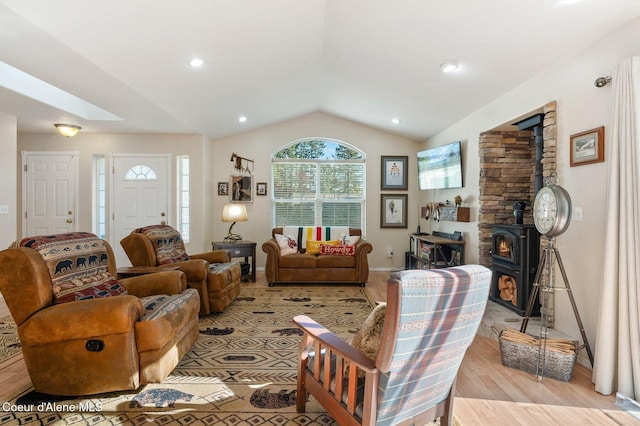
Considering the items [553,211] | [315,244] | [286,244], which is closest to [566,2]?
[553,211]

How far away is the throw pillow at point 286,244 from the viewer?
5.41m

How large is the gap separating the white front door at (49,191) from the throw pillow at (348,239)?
14.0ft

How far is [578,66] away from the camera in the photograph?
274 cm

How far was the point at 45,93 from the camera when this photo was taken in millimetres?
4035

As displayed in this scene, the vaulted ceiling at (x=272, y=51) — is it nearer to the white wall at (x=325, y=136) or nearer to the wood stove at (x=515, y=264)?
the white wall at (x=325, y=136)

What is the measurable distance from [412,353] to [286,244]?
419cm

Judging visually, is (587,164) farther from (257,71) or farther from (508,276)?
(257,71)

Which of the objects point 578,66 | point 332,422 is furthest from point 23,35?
point 578,66

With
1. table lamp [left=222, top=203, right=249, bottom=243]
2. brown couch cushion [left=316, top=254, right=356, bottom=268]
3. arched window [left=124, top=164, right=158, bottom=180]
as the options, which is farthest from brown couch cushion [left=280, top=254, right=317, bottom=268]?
arched window [left=124, top=164, right=158, bottom=180]

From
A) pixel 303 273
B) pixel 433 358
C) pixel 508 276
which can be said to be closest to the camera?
pixel 433 358

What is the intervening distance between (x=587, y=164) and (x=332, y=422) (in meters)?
2.56

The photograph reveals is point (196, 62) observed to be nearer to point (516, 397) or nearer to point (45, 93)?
point (45, 93)

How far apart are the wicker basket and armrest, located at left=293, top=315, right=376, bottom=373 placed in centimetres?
168

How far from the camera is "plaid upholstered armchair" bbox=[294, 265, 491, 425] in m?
1.32
